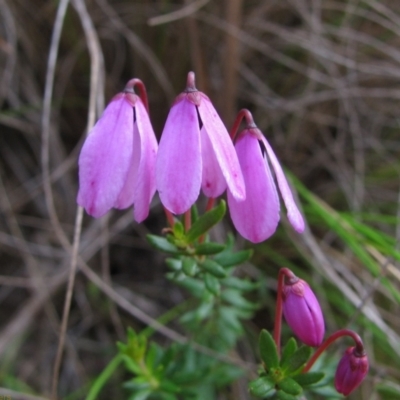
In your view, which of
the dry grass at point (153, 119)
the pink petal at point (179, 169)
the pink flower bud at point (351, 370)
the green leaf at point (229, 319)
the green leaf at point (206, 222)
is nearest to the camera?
the pink petal at point (179, 169)

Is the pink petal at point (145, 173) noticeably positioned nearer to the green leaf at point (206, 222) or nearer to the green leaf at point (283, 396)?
the green leaf at point (206, 222)

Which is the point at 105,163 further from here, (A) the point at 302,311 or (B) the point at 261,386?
(B) the point at 261,386

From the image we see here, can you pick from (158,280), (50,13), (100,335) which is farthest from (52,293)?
(50,13)

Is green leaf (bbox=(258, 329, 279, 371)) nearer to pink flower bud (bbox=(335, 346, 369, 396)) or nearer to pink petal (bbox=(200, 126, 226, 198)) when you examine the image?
pink flower bud (bbox=(335, 346, 369, 396))

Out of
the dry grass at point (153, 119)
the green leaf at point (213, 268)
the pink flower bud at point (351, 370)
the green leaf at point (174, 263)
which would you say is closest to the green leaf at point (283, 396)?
the pink flower bud at point (351, 370)

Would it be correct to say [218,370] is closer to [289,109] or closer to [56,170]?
[56,170]

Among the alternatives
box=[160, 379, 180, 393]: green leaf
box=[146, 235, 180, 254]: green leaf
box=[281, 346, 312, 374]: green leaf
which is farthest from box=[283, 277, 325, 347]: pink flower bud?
box=[160, 379, 180, 393]: green leaf

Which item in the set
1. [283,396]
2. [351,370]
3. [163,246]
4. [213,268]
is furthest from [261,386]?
[163,246]
